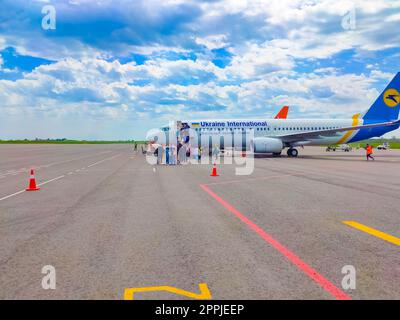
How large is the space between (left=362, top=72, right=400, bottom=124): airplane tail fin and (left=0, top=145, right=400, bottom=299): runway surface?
1110 inches

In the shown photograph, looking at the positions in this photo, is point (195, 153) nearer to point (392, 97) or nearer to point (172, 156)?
point (172, 156)

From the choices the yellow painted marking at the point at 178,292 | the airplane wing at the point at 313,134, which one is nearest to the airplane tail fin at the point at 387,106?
the airplane wing at the point at 313,134

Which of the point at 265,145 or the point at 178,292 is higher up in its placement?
the point at 265,145

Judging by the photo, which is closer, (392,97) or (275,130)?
(275,130)

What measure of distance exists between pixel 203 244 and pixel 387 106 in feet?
122

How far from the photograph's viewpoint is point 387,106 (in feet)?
121

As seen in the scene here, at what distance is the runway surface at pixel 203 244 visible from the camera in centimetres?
449

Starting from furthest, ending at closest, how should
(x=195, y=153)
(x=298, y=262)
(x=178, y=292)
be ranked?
(x=195, y=153), (x=298, y=262), (x=178, y=292)

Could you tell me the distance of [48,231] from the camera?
7.43m

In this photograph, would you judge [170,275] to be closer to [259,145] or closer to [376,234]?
[376,234]

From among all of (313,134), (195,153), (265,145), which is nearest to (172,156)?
(195,153)

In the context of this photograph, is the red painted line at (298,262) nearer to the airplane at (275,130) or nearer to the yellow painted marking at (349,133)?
the airplane at (275,130)

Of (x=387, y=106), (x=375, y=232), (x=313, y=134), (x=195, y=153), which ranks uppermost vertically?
(x=387, y=106)
